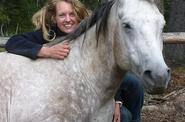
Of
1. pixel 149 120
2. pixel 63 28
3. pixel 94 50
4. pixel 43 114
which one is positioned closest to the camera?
pixel 43 114

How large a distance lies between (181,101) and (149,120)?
1.49 feet

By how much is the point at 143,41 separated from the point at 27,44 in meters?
0.93

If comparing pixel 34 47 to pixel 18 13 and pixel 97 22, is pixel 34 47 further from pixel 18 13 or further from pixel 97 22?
pixel 18 13

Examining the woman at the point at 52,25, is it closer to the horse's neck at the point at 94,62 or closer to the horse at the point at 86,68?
the horse at the point at 86,68

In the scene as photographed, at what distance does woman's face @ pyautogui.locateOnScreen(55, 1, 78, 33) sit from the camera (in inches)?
145

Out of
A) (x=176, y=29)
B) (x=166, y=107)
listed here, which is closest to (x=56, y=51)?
(x=166, y=107)

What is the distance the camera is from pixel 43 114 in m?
3.14

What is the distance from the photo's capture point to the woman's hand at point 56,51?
3326 millimetres

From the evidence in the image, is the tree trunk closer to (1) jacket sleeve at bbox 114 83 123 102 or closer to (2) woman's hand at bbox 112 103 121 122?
(1) jacket sleeve at bbox 114 83 123 102

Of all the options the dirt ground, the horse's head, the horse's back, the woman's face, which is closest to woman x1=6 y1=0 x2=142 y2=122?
the woman's face

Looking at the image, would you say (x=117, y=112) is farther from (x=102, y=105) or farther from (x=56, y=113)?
(x=56, y=113)

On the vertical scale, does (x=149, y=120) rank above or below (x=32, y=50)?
below

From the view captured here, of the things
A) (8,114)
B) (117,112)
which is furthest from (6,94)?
(117,112)

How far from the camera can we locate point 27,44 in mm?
3516
